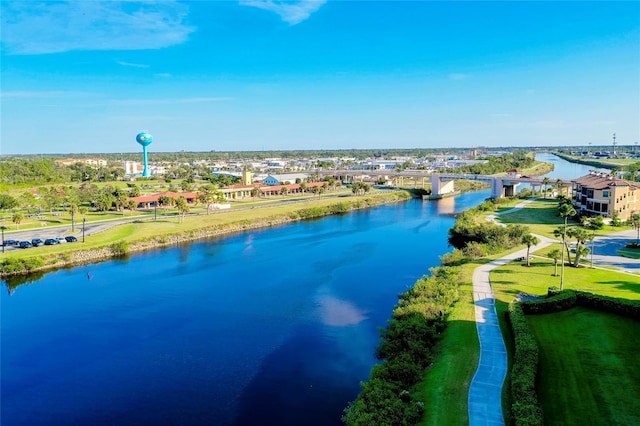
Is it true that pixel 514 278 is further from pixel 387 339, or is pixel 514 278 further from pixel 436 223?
pixel 436 223

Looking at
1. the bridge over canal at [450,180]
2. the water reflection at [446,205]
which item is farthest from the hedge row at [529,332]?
the bridge over canal at [450,180]

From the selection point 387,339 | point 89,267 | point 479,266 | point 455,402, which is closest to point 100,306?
point 89,267

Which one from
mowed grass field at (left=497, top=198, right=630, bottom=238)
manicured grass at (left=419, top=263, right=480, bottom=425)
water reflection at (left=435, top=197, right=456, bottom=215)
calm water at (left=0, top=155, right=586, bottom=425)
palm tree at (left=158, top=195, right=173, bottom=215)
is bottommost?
calm water at (left=0, top=155, right=586, bottom=425)

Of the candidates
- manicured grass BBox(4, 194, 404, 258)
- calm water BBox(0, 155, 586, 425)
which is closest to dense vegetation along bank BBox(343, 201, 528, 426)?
calm water BBox(0, 155, 586, 425)

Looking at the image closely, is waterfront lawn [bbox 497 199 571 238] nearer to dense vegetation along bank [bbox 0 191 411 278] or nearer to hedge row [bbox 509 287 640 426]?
hedge row [bbox 509 287 640 426]

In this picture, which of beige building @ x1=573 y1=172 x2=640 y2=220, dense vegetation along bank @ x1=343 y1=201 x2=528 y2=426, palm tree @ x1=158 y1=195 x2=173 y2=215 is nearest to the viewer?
dense vegetation along bank @ x1=343 y1=201 x2=528 y2=426

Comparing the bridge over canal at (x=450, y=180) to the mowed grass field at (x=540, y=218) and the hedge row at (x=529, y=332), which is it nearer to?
the mowed grass field at (x=540, y=218)

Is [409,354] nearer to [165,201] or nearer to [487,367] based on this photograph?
[487,367]
